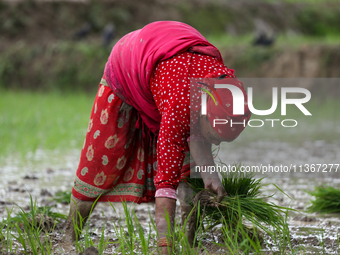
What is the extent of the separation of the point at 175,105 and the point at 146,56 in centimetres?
35

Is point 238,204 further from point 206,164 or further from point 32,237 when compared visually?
point 32,237

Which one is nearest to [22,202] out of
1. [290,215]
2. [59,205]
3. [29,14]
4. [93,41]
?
[59,205]

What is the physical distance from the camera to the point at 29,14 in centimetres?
1346

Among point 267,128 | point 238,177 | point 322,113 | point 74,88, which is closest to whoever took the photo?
point 238,177

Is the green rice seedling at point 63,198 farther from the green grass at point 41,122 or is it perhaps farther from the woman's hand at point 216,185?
the green grass at point 41,122

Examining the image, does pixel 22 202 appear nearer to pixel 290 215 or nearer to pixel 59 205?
pixel 59 205

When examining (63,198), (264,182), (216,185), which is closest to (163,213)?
(216,185)

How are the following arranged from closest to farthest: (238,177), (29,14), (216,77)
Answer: (216,77)
(238,177)
(29,14)

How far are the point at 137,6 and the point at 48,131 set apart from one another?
29.4 feet

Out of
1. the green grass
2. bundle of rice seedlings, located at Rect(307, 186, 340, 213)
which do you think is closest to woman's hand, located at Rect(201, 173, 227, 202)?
bundle of rice seedlings, located at Rect(307, 186, 340, 213)

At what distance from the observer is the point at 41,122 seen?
7.11m

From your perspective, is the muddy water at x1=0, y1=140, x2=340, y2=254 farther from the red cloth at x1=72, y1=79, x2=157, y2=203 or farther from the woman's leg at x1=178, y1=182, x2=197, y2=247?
the red cloth at x1=72, y1=79, x2=157, y2=203

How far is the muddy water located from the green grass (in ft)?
1.16

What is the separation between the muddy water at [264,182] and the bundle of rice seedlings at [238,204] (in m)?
0.14
